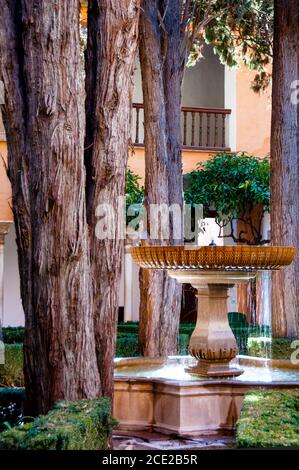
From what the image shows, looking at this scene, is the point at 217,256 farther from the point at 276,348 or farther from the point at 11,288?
the point at 11,288

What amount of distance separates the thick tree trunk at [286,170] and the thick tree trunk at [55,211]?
6621mm

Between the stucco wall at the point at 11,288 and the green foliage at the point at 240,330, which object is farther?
the stucco wall at the point at 11,288

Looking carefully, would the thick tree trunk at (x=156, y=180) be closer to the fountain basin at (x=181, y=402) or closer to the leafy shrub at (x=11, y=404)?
the fountain basin at (x=181, y=402)

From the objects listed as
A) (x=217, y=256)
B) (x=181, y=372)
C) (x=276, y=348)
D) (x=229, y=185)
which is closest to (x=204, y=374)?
(x=181, y=372)

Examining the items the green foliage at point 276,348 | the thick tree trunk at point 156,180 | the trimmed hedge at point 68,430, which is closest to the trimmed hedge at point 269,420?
the trimmed hedge at point 68,430

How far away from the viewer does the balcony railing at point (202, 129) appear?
57.0ft

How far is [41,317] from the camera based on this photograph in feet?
16.6

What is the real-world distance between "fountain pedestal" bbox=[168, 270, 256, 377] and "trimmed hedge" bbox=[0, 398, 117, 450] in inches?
94.0

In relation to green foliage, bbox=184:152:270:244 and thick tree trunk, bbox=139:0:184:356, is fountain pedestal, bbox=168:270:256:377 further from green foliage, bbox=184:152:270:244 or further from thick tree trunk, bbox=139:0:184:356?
green foliage, bbox=184:152:270:244

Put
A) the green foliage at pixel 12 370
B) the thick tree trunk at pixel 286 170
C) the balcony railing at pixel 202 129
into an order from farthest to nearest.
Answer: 1. the balcony railing at pixel 202 129
2. the thick tree trunk at pixel 286 170
3. the green foliage at pixel 12 370

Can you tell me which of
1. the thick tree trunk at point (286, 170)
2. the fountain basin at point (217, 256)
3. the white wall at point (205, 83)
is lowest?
the fountain basin at point (217, 256)

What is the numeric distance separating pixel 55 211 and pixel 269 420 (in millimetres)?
1689

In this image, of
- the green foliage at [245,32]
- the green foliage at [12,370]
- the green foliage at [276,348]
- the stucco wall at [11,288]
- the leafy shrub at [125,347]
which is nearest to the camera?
the green foliage at [12,370]

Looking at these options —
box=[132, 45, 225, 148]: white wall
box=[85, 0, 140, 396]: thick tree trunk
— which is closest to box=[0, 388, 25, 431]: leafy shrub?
box=[85, 0, 140, 396]: thick tree trunk
